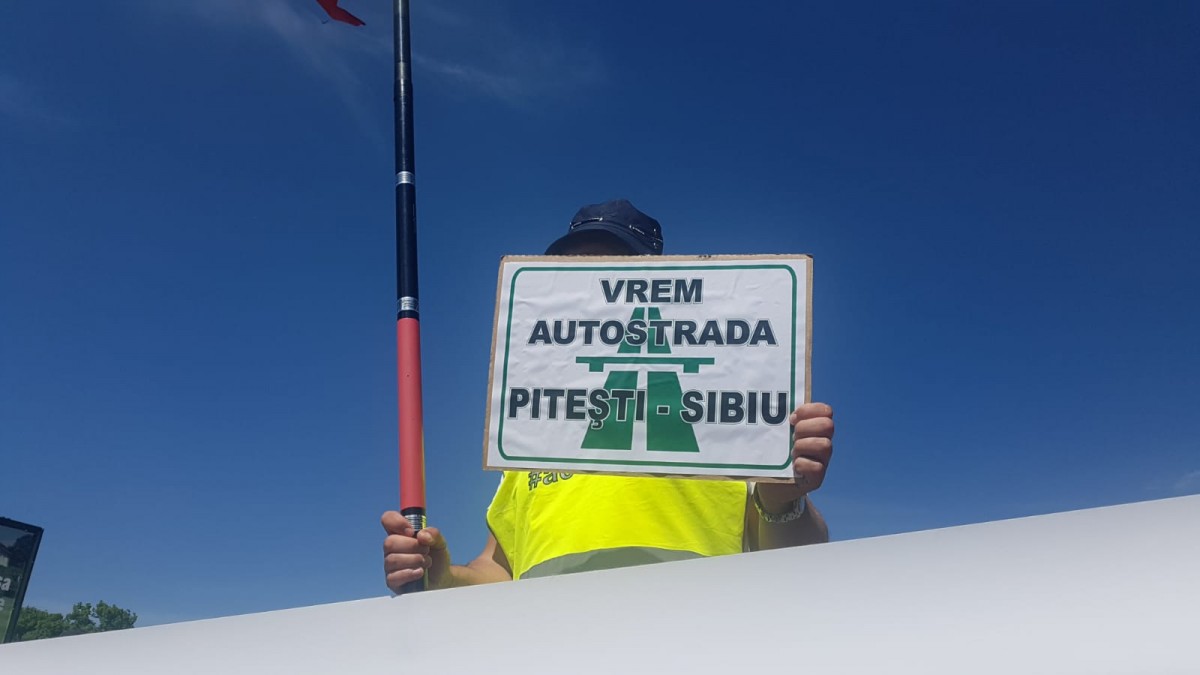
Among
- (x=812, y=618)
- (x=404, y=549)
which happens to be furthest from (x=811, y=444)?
(x=812, y=618)

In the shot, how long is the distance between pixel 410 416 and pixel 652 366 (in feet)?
2.97

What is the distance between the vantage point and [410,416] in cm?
305

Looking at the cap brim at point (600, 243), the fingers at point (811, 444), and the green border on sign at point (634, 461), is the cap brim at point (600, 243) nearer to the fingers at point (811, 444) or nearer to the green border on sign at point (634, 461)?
the green border on sign at point (634, 461)

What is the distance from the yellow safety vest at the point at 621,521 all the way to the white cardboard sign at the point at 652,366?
0.14m

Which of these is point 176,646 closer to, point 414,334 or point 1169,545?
point 1169,545

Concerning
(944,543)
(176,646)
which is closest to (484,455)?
(176,646)

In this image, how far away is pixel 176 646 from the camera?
104 centimetres

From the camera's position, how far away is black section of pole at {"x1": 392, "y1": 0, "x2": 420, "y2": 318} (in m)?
3.32

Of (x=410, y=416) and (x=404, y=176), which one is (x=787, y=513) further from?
(x=404, y=176)

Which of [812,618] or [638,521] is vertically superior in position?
[638,521]

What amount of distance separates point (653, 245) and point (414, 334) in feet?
3.59

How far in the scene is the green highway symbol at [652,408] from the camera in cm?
283

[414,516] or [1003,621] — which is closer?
[1003,621]

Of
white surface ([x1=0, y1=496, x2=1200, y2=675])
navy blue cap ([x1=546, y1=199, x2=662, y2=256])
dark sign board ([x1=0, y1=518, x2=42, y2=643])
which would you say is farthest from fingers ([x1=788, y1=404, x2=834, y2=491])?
dark sign board ([x1=0, y1=518, x2=42, y2=643])
